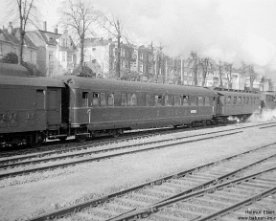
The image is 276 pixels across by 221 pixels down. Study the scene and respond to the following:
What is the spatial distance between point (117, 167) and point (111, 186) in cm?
272

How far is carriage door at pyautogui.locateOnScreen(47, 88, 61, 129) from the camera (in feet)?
52.5

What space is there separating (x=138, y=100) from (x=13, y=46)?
45989 mm

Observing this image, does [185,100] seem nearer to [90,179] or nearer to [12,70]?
[12,70]

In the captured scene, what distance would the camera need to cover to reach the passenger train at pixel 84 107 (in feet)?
48.3

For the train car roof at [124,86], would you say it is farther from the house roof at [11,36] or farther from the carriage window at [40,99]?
the house roof at [11,36]

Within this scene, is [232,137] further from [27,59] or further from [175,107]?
[27,59]

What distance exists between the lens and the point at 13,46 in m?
61.0

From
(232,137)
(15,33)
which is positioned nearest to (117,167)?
(232,137)

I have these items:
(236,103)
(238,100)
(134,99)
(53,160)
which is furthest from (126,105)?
(238,100)

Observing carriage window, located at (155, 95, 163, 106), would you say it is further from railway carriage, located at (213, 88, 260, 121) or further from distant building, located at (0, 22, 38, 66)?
distant building, located at (0, 22, 38, 66)

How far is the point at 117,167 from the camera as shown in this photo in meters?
12.4

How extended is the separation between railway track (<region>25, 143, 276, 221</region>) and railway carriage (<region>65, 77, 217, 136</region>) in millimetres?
7530

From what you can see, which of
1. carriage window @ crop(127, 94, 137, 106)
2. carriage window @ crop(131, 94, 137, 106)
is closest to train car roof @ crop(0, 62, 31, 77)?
carriage window @ crop(127, 94, 137, 106)

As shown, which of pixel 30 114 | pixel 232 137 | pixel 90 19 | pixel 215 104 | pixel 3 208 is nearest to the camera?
pixel 3 208
